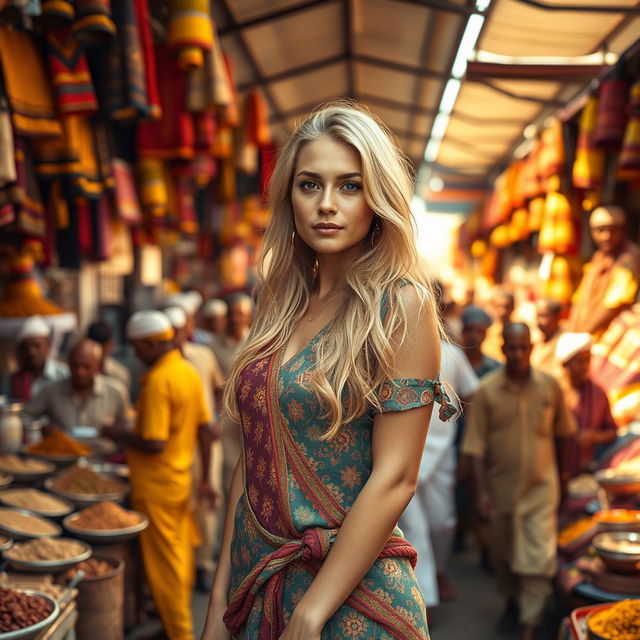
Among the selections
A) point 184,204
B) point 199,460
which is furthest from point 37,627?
point 184,204

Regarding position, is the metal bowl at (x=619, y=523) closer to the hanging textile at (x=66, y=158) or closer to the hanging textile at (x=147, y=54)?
the hanging textile at (x=147, y=54)

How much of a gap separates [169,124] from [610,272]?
342 cm

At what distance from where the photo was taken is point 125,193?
622cm

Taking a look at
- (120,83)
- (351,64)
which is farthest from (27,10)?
(351,64)

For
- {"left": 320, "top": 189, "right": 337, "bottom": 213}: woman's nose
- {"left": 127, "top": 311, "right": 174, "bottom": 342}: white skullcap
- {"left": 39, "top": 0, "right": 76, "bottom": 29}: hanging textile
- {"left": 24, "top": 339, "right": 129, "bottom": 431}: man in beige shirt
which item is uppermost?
{"left": 39, "top": 0, "right": 76, "bottom": 29}: hanging textile

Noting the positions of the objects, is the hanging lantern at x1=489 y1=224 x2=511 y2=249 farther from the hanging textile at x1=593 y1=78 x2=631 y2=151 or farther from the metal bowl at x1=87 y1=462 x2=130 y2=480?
the metal bowl at x1=87 y1=462 x2=130 y2=480

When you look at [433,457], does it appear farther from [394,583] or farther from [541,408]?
[394,583]

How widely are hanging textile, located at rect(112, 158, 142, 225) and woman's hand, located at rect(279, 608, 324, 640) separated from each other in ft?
16.0

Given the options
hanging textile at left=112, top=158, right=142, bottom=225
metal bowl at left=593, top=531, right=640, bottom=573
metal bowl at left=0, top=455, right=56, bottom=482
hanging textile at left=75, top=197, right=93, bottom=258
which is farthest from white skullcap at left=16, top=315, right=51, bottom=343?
metal bowl at left=593, top=531, right=640, bottom=573

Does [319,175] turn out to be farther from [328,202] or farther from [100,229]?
[100,229]

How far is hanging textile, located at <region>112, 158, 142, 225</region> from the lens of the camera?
6.12 m

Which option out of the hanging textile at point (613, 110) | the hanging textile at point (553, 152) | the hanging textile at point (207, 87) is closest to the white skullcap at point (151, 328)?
the hanging textile at point (207, 87)

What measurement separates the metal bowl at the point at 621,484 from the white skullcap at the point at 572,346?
40.6 inches

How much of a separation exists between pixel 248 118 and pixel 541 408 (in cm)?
509
